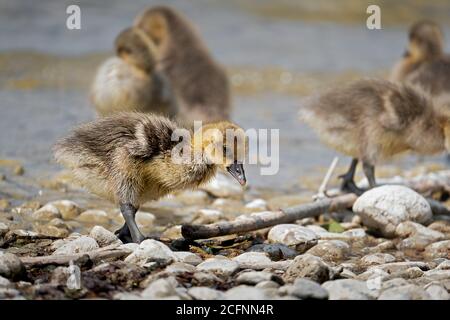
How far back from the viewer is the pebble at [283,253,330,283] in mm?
4395

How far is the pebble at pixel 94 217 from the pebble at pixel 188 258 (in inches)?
50.0

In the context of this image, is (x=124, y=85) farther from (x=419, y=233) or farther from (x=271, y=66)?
(x=271, y=66)

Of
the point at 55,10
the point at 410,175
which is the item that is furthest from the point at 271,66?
the point at 410,175

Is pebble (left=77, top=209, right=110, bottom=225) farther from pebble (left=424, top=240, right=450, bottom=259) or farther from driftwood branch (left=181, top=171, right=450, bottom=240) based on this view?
pebble (left=424, top=240, right=450, bottom=259)

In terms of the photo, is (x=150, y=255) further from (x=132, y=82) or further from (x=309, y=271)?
(x=132, y=82)

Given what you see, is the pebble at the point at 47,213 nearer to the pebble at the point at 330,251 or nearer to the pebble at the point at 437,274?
the pebble at the point at 330,251

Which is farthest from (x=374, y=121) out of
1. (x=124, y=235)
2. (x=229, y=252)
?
(x=124, y=235)

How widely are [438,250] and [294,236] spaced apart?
0.92 meters

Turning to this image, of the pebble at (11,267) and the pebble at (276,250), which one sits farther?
the pebble at (276,250)

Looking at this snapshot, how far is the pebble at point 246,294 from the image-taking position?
3.98 m

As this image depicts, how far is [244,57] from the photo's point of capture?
13805mm

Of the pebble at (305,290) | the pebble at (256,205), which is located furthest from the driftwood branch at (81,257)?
the pebble at (256,205)

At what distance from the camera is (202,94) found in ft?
28.8

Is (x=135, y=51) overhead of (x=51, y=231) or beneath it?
overhead
